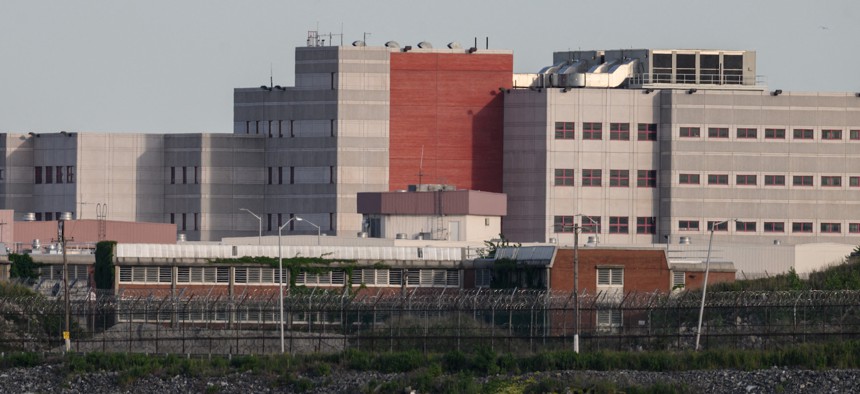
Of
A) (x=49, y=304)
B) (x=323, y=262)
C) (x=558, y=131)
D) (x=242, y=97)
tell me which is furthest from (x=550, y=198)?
(x=49, y=304)

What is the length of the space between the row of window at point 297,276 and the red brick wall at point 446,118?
48.7m

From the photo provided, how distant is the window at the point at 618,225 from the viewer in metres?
179

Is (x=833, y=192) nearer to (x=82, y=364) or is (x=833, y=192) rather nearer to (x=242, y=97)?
(x=242, y=97)

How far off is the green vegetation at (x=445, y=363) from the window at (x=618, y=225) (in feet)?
294

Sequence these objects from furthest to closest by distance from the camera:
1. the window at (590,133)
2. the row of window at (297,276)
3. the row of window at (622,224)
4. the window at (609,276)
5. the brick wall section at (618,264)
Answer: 1. the window at (590,133)
2. the row of window at (622,224)
3. the row of window at (297,276)
4. the window at (609,276)
5. the brick wall section at (618,264)

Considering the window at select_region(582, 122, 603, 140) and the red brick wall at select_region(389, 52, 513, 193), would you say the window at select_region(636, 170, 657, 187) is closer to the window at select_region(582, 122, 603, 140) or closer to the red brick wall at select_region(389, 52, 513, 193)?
the window at select_region(582, 122, 603, 140)

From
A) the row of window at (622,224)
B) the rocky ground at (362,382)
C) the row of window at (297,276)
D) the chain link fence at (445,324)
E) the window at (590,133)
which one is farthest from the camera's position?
the window at (590,133)

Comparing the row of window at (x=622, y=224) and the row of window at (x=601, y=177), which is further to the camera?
the row of window at (x=601, y=177)

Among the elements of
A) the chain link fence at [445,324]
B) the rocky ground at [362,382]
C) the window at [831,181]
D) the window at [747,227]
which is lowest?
the rocky ground at [362,382]

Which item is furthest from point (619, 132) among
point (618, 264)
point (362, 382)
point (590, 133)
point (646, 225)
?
point (362, 382)

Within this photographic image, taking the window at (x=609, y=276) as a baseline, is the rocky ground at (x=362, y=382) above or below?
below

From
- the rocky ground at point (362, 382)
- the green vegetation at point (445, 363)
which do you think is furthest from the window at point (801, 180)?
the rocky ground at point (362, 382)

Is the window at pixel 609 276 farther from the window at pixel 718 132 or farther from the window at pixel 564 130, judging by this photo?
the window at pixel 718 132

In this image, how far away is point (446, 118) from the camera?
589 ft
